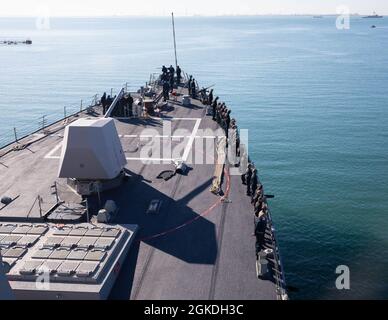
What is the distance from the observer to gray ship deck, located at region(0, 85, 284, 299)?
15.6 meters

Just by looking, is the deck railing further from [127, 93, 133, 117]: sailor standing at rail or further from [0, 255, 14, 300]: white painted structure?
[0, 255, 14, 300]: white painted structure

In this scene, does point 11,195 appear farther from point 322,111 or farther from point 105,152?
point 322,111

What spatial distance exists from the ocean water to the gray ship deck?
10.9 meters

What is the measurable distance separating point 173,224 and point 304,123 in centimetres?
4857

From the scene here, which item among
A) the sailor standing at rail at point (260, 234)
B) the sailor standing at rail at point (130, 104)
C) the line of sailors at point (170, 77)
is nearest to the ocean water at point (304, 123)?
the sailor standing at rail at point (260, 234)

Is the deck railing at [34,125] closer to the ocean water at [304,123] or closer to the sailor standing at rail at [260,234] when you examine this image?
the ocean water at [304,123]

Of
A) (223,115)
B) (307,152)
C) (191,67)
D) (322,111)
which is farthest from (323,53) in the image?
(223,115)

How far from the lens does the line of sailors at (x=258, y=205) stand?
1756cm

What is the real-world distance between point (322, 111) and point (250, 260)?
57722 mm

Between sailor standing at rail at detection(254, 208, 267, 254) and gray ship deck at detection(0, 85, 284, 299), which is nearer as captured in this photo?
gray ship deck at detection(0, 85, 284, 299)

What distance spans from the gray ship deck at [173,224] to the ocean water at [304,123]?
35.8ft

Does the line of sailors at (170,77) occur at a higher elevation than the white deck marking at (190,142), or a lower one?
higher

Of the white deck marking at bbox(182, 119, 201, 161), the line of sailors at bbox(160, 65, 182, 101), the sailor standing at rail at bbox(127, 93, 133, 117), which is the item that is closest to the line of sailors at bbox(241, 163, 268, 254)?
the white deck marking at bbox(182, 119, 201, 161)

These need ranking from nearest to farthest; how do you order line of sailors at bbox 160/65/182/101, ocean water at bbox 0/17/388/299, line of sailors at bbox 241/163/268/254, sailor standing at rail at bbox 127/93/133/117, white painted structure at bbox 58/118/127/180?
line of sailors at bbox 241/163/268/254 → white painted structure at bbox 58/118/127/180 → ocean water at bbox 0/17/388/299 → sailor standing at rail at bbox 127/93/133/117 → line of sailors at bbox 160/65/182/101
